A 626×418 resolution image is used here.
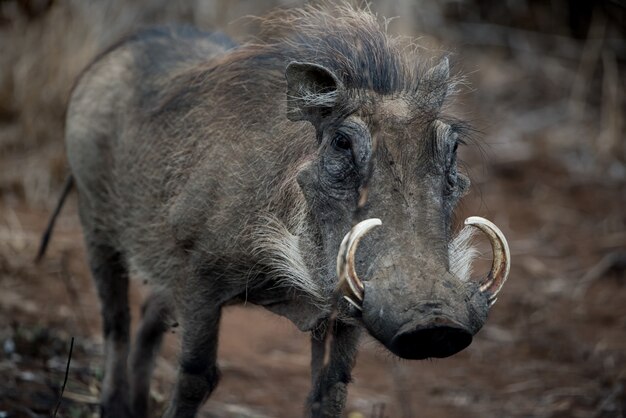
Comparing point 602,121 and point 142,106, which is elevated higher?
point 142,106

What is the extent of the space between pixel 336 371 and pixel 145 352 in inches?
52.9

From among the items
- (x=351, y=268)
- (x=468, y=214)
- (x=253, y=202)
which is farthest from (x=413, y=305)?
(x=468, y=214)

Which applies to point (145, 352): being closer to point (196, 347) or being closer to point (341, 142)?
point (196, 347)

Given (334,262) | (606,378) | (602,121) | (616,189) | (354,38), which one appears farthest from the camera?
(602,121)

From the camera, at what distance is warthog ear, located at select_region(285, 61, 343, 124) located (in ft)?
9.54

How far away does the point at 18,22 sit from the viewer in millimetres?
6965

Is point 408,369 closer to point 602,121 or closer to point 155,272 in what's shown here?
point 155,272

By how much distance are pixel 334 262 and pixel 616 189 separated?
5.56 m

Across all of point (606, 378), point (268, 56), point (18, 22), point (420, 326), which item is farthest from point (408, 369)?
point (18, 22)

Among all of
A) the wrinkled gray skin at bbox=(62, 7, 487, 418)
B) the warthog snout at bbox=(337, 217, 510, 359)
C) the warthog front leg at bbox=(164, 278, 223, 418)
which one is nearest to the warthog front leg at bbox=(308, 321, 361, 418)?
the wrinkled gray skin at bbox=(62, 7, 487, 418)

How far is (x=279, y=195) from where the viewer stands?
3.10 metres

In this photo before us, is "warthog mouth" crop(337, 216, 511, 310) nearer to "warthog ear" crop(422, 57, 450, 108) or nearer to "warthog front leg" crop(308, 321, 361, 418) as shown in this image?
"warthog ear" crop(422, 57, 450, 108)

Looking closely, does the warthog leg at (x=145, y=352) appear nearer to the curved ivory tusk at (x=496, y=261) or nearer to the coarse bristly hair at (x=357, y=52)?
the coarse bristly hair at (x=357, y=52)

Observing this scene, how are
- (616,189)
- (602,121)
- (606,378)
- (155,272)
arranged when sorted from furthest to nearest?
(602,121) < (616,189) < (606,378) < (155,272)
